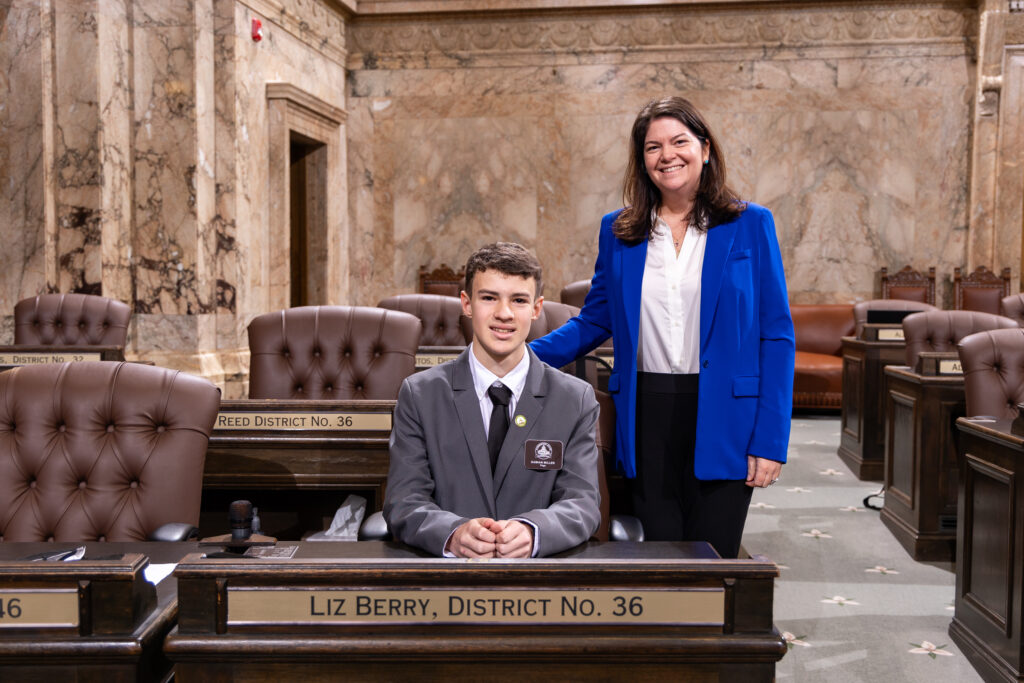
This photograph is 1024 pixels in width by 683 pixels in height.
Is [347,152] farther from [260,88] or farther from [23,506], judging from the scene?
[23,506]

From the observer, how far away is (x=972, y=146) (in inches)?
336

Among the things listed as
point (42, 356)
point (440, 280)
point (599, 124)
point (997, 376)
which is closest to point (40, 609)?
point (997, 376)

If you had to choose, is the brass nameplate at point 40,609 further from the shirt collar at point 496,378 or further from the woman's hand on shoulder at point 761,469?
the woman's hand on shoulder at point 761,469

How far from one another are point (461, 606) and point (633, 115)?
27.3ft

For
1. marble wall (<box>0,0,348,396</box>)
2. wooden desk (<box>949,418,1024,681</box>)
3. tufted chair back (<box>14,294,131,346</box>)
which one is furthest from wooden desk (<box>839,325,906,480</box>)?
tufted chair back (<box>14,294,131,346</box>)

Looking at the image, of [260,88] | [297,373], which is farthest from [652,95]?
[297,373]

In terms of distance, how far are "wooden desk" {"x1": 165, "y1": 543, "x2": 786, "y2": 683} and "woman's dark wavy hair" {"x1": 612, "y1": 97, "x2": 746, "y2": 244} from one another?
3.04 ft

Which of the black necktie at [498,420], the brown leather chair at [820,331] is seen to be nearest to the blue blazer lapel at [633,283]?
the black necktie at [498,420]

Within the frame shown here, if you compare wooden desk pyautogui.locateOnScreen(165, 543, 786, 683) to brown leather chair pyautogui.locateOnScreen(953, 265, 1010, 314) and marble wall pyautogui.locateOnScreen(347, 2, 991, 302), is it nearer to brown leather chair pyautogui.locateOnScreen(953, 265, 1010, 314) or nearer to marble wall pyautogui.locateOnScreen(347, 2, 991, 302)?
marble wall pyautogui.locateOnScreen(347, 2, 991, 302)

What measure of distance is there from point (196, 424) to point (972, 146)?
8.63 m

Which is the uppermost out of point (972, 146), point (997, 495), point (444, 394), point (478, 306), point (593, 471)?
point (972, 146)

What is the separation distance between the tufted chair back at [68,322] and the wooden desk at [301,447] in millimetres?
2941

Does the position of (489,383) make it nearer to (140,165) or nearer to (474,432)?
(474,432)

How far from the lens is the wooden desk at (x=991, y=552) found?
2545 millimetres
